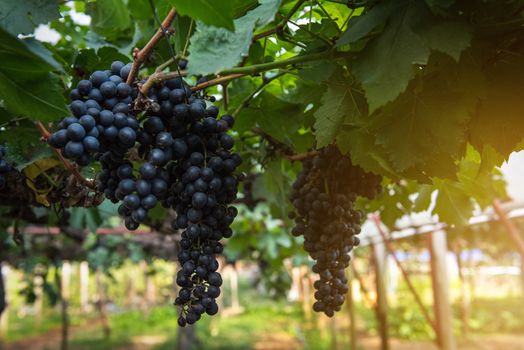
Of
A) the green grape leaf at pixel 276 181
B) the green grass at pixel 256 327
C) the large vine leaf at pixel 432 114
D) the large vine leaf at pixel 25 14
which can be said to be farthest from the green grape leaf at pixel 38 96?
the green grass at pixel 256 327

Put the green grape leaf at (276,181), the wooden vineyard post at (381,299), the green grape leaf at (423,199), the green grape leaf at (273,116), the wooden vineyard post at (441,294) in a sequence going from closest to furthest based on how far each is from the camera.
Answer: the green grape leaf at (273,116)
the green grape leaf at (276,181)
the green grape leaf at (423,199)
the wooden vineyard post at (441,294)
the wooden vineyard post at (381,299)

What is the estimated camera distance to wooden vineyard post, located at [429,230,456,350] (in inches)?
186

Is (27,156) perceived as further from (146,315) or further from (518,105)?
(146,315)

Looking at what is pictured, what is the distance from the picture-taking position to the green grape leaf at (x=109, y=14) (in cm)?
186

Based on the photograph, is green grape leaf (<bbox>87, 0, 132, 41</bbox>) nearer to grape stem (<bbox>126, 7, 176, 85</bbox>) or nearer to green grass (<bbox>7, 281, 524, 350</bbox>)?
grape stem (<bbox>126, 7, 176, 85</bbox>)

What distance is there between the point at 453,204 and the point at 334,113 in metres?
1.14

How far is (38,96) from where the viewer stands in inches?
45.5

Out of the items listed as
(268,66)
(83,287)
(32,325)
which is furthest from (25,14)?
(32,325)

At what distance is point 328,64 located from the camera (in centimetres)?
A: 123

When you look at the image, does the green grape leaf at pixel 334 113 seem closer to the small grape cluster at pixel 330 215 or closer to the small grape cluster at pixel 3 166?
the small grape cluster at pixel 330 215

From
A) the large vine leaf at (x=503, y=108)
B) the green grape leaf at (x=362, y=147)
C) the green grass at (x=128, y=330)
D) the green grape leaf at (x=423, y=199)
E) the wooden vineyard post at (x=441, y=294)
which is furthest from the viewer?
the green grass at (x=128, y=330)

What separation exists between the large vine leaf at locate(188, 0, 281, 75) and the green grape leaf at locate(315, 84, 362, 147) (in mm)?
339

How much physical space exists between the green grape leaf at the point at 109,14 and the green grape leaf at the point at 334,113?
101cm

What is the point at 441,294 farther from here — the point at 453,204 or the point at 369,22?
the point at 369,22
